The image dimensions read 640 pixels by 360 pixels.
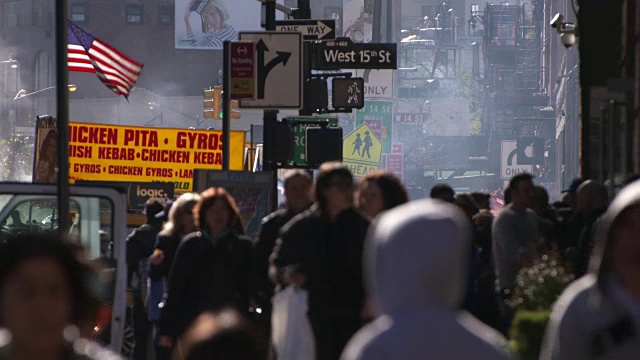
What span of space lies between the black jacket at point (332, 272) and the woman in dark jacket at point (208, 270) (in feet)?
3.66

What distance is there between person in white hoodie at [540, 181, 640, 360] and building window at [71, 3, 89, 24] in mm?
93257

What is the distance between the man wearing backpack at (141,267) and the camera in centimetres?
1345

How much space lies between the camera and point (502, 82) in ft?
383

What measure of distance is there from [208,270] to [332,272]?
1372 mm

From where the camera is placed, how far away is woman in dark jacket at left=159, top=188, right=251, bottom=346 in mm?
9258

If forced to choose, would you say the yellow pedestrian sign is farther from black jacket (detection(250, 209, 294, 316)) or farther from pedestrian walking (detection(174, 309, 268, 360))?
pedestrian walking (detection(174, 309, 268, 360))

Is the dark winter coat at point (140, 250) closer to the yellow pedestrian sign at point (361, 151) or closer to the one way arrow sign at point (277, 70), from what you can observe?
the one way arrow sign at point (277, 70)

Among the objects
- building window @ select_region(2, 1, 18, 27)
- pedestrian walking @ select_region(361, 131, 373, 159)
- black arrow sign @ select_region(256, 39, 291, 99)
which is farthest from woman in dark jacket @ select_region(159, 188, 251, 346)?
building window @ select_region(2, 1, 18, 27)

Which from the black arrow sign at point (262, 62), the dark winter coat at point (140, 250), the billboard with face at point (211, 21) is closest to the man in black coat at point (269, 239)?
the dark winter coat at point (140, 250)

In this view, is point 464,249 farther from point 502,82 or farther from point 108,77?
point 502,82

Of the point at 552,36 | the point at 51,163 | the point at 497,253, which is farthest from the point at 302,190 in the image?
the point at 552,36

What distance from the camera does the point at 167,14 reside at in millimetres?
99562

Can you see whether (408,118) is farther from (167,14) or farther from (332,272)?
(332,272)

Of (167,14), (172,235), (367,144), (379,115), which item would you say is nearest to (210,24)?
(167,14)
